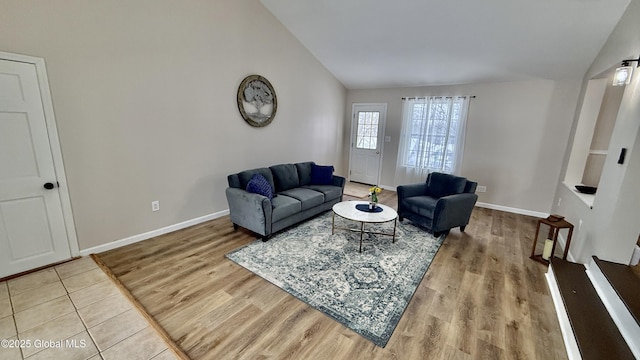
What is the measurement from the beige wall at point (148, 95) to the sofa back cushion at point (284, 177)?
484 millimetres

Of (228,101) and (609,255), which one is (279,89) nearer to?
(228,101)

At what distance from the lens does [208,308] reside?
2.04 m

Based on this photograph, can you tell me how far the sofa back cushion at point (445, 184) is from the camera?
3697mm

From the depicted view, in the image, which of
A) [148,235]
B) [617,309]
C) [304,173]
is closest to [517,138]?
[617,309]

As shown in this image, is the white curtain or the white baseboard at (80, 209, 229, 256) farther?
the white curtain

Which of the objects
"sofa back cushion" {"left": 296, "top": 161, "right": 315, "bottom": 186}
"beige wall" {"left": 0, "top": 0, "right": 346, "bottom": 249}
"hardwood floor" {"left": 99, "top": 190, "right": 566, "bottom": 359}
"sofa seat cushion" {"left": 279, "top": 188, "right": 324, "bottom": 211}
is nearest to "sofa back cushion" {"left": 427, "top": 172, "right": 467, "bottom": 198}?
"hardwood floor" {"left": 99, "top": 190, "right": 566, "bottom": 359}

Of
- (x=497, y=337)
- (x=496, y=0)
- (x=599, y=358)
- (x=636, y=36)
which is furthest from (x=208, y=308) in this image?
(x=636, y=36)

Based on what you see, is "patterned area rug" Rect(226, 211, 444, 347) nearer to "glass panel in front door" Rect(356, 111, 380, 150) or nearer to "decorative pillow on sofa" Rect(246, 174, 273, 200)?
"decorative pillow on sofa" Rect(246, 174, 273, 200)

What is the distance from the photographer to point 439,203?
3.32 meters

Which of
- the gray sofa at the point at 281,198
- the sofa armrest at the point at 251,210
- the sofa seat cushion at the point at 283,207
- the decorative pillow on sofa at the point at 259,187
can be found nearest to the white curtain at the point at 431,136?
the gray sofa at the point at 281,198

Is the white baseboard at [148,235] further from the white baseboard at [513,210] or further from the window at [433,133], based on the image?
the white baseboard at [513,210]

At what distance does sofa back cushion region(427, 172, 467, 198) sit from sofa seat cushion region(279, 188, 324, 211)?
176 centimetres

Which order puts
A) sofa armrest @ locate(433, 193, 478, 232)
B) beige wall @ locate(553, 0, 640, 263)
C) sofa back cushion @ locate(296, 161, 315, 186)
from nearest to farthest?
beige wall @ locate(553, 0, 640, 263) → sofa armrest @ locate(433, 193, 478, 232) → sofa back cushion @ locate(296, 161, 315, 186)

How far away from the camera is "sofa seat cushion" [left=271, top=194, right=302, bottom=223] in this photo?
319 cm
